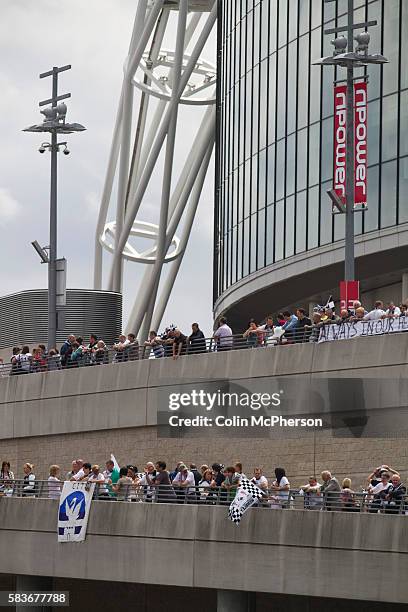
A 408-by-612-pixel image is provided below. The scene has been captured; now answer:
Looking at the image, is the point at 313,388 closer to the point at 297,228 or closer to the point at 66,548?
the point at 66,548

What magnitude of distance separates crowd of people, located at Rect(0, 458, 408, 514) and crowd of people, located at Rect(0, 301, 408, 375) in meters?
3.17

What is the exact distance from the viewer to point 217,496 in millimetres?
30891

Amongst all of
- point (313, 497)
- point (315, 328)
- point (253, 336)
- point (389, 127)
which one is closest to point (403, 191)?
point (389, 127)

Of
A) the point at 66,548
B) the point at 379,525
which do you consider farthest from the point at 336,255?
the point at 379,525

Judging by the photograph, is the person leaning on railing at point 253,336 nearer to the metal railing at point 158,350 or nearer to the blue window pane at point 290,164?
the metal railing at point 158,350

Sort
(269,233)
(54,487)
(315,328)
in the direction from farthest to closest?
1. (269,233)
2. (315,328)
3. (54,487)

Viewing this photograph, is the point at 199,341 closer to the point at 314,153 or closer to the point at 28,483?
the point at 28,483

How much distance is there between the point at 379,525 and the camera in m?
28.3

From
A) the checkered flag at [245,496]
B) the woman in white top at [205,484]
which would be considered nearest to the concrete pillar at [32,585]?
the woman in white top at [205,484]

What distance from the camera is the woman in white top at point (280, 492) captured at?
2978 cm

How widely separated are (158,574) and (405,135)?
19.4 meters

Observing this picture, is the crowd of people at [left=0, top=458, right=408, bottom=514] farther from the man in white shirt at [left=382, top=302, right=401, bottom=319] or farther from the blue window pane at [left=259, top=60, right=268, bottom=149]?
the blue window pane at [left=259, top=60, right=268, bottom=149]

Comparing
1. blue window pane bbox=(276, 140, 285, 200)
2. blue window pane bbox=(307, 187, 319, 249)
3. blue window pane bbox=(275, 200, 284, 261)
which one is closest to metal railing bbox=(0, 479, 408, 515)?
blue window pane bbox=(307, 187, 319, 249)

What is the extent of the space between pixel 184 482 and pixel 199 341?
24.1ft
